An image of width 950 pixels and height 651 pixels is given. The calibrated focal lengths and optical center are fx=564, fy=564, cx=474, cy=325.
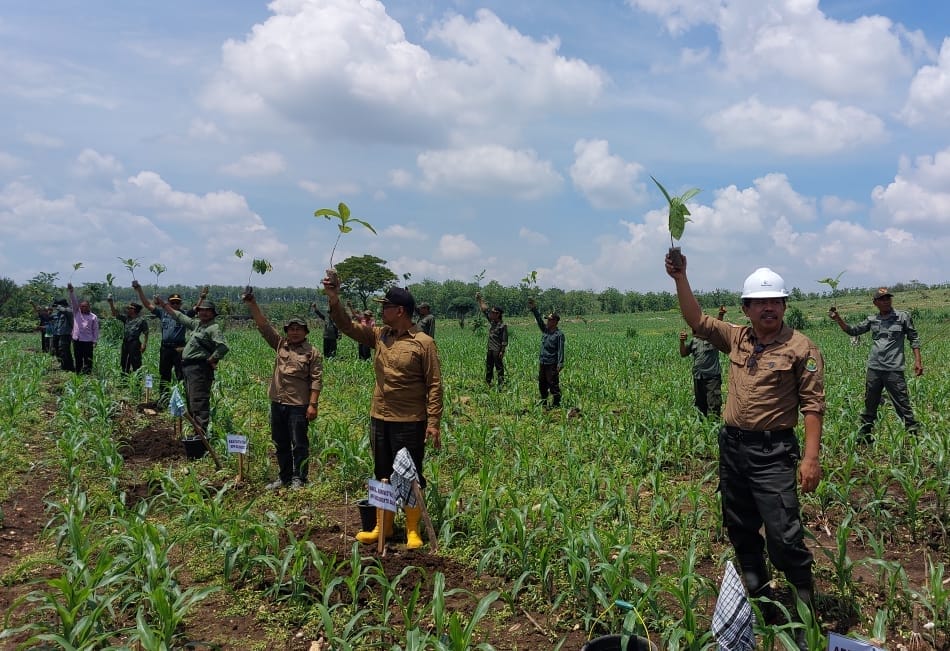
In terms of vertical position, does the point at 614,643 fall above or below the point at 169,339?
below

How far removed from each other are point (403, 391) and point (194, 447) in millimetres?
3914

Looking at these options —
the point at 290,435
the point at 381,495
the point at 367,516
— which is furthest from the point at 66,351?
the point at 381,495

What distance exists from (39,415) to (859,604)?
35.1 feet

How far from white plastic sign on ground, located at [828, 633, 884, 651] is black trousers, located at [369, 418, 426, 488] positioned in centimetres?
279

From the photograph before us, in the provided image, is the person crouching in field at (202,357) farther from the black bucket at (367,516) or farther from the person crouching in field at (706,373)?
the person crouching in field at (706,373)

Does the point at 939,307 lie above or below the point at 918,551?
above

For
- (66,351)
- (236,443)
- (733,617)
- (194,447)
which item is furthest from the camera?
(66,351)

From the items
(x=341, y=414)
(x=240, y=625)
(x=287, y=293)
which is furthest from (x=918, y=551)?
→ (x=287, y=293)

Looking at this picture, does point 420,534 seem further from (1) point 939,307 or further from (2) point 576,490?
(1) point 939,307

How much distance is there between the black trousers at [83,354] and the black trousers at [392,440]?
10503 mm

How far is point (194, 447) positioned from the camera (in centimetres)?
680

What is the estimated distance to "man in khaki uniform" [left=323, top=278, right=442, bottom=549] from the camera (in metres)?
4.23

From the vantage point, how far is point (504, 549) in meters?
3.88

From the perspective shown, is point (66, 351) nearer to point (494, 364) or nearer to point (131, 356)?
point (131, 356)
